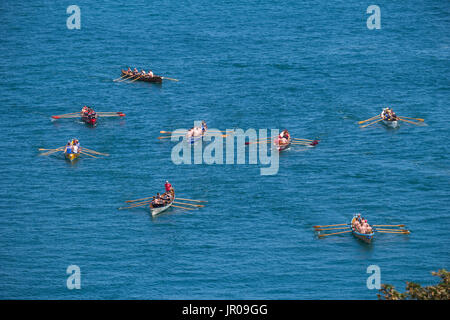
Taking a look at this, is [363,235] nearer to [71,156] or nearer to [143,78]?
[71,156]

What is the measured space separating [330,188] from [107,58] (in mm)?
71147

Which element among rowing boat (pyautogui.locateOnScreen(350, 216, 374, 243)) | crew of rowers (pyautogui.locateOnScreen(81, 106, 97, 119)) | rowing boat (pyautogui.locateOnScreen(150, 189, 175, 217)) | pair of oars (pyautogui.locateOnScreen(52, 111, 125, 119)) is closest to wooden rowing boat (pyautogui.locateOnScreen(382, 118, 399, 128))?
rowing boat (pyautogui.locateOnScreen(350, 216, 374, 243))

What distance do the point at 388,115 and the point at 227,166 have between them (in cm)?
3076

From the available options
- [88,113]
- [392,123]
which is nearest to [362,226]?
[392,123]

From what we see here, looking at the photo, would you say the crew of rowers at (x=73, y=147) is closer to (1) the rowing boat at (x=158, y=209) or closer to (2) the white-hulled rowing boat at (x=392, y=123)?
(1) the rowing boat at (x=158, y=209)

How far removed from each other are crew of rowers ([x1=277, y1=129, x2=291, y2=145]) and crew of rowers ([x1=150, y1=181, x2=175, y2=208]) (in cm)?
2211

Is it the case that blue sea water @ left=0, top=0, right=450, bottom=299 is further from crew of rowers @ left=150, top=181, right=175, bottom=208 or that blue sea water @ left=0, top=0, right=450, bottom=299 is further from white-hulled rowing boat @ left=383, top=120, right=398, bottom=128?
white-hulled rowing boat @ left=383, top=120, right=398, bottom=128

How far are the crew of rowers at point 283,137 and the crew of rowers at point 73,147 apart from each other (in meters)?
31.2

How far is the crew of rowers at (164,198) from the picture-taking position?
12369 centimetres

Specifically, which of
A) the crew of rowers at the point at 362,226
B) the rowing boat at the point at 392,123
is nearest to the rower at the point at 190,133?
the rowing boat at the point at 392,123

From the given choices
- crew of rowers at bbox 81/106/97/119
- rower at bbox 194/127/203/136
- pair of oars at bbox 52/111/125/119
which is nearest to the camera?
rower at bbox 194/127/203/136

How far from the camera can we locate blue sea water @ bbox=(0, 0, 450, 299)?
11156 centimetres

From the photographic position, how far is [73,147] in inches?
5512
